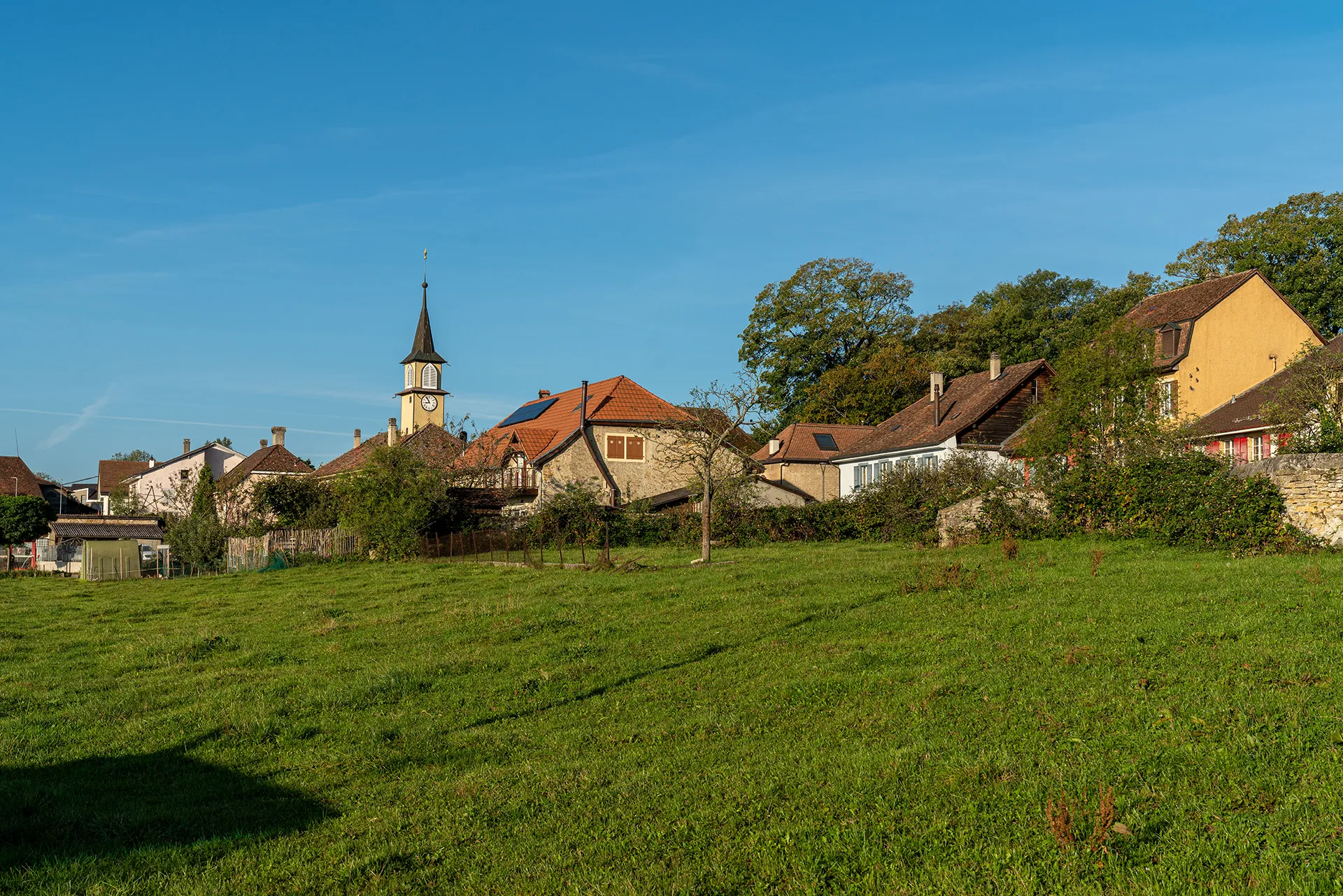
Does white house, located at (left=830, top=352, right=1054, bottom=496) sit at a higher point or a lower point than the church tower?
lower

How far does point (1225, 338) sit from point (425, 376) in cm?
6319

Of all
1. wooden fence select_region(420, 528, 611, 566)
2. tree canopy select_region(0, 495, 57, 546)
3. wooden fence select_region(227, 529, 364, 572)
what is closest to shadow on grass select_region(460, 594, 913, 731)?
wooden fence select_region(420, 528, 611, 566)

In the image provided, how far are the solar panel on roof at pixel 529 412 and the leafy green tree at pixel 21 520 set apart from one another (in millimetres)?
30358

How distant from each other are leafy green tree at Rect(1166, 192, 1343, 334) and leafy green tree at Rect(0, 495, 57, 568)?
233 feet

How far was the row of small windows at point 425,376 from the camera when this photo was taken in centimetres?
8756

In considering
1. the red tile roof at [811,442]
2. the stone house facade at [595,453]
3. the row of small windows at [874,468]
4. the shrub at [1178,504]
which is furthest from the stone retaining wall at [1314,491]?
the red tile roof at [811,442]

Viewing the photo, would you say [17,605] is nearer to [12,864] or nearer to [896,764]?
[12,864]

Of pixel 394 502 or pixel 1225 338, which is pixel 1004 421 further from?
pixel 394 502

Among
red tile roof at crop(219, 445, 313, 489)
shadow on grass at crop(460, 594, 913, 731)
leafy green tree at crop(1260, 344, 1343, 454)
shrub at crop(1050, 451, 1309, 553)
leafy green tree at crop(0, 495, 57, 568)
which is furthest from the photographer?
red tile roof at crop(219, 445, 313, 489)

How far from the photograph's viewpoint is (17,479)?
83.3 metres

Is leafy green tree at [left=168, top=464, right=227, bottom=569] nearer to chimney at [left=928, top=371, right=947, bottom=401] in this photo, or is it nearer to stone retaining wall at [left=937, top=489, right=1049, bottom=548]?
stone retaining wall at [left=937, top=489, right=1049, bottom=548]

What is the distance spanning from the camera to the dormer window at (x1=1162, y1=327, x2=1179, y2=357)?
4250 cm

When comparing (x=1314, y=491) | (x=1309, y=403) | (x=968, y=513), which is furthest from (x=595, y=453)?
(x=1314, y=491)

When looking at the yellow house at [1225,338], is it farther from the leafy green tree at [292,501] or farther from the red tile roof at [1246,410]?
the leafy green tree at [292,501]
